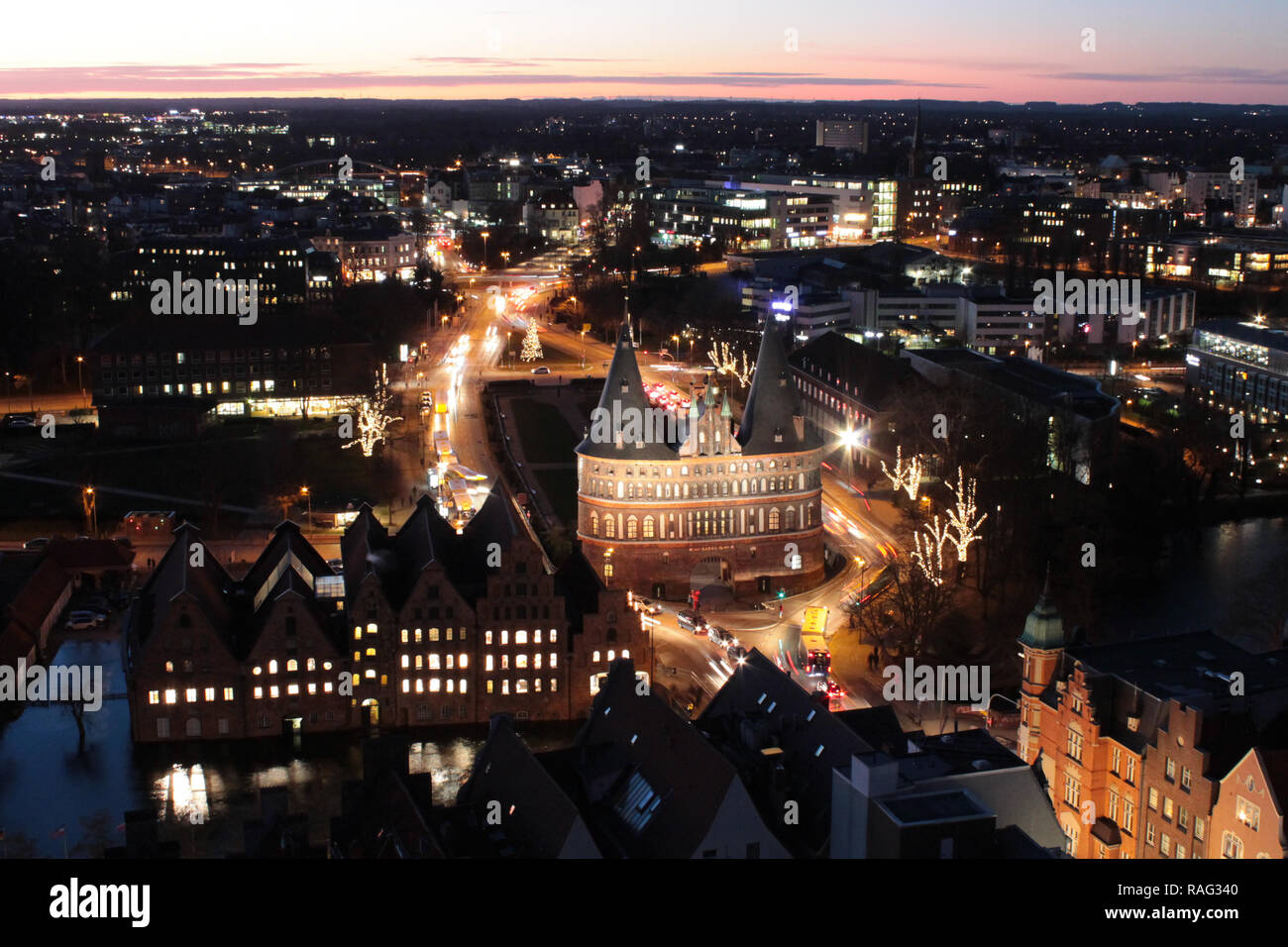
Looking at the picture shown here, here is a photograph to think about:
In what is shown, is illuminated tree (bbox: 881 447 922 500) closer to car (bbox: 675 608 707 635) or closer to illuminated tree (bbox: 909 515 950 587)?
illuminated tree (bbox: 909 515 950 587)

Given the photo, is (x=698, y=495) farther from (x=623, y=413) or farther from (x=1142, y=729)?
(x=1142, y=729)

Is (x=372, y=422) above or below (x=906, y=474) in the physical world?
above

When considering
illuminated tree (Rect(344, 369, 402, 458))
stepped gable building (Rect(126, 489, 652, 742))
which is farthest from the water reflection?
illuminated tree (Rect(344, 369, 402, 458))

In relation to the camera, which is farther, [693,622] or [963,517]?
[963,517]

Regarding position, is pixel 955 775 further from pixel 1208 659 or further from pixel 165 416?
pixel 165 416

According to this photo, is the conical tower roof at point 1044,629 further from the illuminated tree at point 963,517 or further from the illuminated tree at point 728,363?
the illuminated tree at point 728,363

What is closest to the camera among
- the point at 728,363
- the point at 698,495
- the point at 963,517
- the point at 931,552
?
the point at 963,517

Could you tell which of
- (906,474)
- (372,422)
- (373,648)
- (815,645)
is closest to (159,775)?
(373,648)
